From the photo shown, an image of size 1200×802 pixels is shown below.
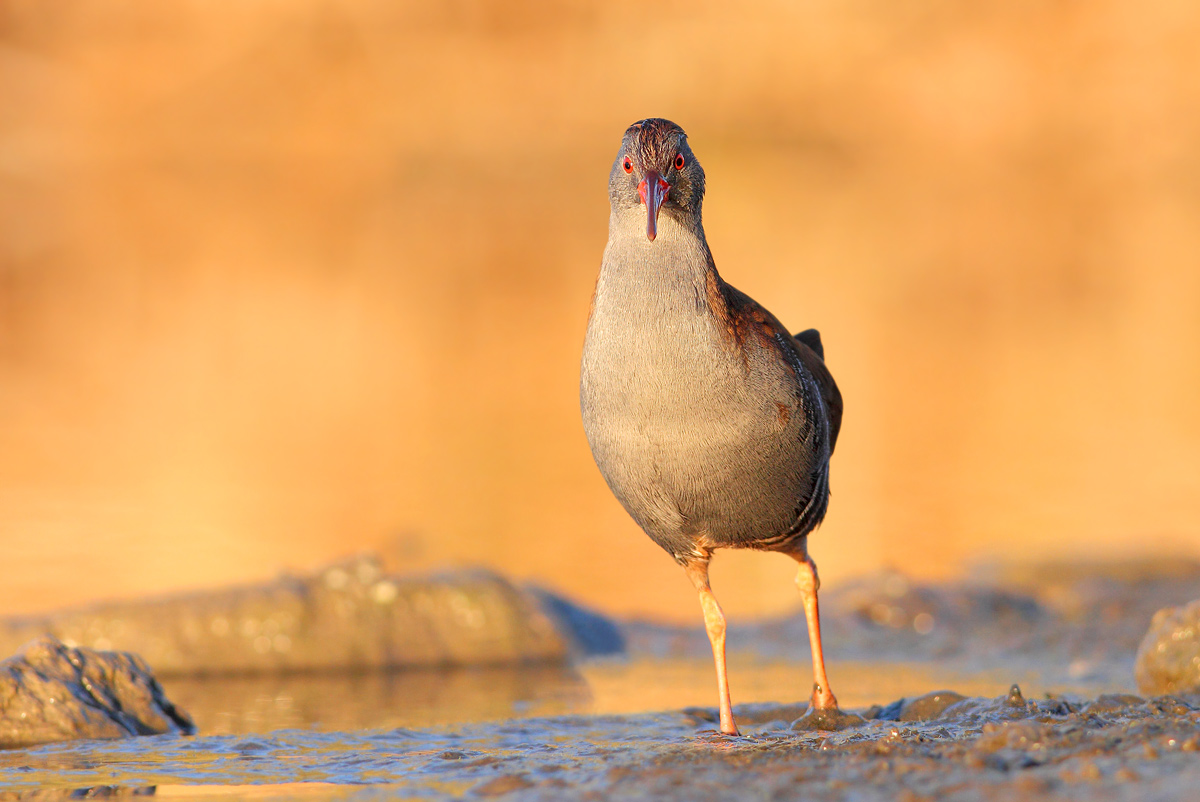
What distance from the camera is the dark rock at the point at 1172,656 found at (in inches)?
237

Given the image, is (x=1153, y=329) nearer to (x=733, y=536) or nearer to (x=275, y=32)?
(x=733, y=536)

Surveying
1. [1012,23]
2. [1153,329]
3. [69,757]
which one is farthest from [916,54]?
[69,757]

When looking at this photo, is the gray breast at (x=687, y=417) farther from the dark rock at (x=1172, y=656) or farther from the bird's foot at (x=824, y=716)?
the dark rock at (x=1172, y=656)

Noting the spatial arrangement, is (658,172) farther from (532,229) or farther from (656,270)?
(532,229)

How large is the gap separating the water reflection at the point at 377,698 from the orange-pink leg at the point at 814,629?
4.03ft

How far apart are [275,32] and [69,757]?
35590mm

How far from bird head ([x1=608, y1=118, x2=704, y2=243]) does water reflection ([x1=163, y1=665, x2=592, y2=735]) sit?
247cm

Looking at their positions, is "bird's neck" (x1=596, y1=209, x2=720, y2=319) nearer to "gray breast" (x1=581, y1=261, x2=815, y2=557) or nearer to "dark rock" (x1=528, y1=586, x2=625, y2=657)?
"gray breast" (x1=581, y1=261, x2=815, y2=557)

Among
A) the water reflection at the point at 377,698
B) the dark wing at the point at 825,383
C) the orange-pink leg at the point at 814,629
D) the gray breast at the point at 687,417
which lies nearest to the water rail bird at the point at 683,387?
the gray breast at the point at 687,417

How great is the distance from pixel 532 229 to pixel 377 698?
3134 centimetres

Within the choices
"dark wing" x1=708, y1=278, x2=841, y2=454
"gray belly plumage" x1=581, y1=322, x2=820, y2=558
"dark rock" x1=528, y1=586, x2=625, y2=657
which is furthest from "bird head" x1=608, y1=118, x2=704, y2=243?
"dark rock" x1=528, y1=586, x2=625, y2=657

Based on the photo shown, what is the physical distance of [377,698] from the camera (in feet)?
22.9

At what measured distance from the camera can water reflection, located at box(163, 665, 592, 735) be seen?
6.36 m

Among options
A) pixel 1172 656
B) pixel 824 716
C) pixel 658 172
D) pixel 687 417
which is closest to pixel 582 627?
pixel 824 716
